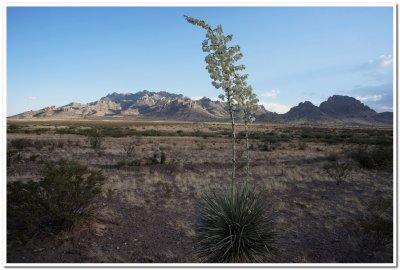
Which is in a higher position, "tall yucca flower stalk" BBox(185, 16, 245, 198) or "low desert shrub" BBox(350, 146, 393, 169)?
"tall yucca flower stalk" BBox(185, 16, 245, 198)

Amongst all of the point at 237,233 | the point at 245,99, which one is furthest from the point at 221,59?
the point at 237,233

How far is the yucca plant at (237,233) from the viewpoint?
17.8 feet

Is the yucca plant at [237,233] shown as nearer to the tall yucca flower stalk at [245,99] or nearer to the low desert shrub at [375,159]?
the tall yucca flower stalk at [245,99]

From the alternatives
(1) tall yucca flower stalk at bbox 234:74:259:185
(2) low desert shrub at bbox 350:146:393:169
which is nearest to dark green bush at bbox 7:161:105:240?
(1) tall yucca flower stalk at bbox 234:74:259:185

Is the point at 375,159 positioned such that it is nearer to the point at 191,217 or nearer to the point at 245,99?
the point at 191,217

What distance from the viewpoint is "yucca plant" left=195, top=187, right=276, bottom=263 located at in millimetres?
5434

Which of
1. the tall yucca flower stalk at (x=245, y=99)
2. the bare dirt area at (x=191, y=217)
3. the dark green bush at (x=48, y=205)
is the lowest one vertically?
the bare dirt area at (x=191, y=217)

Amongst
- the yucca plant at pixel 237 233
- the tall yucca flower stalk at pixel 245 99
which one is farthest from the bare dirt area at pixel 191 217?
the tall yucca flower stalk at pixel 245 99

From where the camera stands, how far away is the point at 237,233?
5.50 meters

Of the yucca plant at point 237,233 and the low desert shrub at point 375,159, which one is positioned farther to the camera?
the low desert shrub at point 375,159

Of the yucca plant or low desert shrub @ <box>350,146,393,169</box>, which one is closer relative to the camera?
the yucca plant

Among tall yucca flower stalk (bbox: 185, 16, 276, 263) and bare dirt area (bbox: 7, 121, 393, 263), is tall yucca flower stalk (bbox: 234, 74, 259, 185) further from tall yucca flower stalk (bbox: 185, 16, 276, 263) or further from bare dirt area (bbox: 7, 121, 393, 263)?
bare dirt area (bbox: 7, 121, 393, 263)

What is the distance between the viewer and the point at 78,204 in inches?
295

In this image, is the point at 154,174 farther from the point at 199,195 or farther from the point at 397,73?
the point at 397,73
